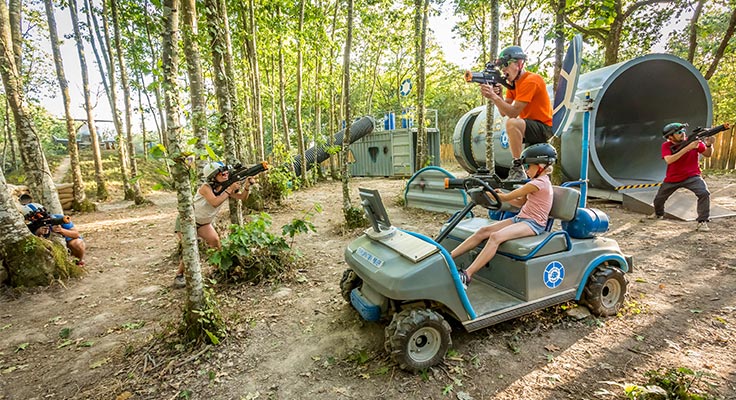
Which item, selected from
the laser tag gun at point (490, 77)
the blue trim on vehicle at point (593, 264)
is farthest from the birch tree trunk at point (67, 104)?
the blue trim on vehicle at point (593, 264)

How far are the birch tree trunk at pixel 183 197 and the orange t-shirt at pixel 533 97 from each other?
345 centimetres

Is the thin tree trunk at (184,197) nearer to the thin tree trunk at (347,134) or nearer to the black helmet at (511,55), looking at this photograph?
the black helmet at (511,55)

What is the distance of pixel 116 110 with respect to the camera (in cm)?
1130

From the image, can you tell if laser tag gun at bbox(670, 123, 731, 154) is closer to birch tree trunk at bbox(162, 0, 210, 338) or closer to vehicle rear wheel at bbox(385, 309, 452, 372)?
vehicle rear wheel at bbox(385, 309, 452, 372)

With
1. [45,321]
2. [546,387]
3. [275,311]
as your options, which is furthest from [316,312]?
[45,321]

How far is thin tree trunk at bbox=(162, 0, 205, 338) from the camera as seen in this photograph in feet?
9.05

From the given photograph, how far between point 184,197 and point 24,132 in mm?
5183

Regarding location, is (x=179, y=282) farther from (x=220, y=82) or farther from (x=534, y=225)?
(x=534, y=225)

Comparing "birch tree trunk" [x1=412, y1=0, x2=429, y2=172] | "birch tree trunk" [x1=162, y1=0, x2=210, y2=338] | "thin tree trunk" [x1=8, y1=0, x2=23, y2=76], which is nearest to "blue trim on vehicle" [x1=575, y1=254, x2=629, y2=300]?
"birch tree trunk" [x1=162, y1=0, x2=210, y2=338]

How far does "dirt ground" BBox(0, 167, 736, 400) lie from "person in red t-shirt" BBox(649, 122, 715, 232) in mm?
1198

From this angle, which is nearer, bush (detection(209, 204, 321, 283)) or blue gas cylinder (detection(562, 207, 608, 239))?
blue gas cylinder (detection(562, 207, 608, 239))

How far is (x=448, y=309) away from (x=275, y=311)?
1.90m

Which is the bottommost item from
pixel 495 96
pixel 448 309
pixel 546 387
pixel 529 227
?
pixel 546 387

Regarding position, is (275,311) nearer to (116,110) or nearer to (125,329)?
(125,329)
